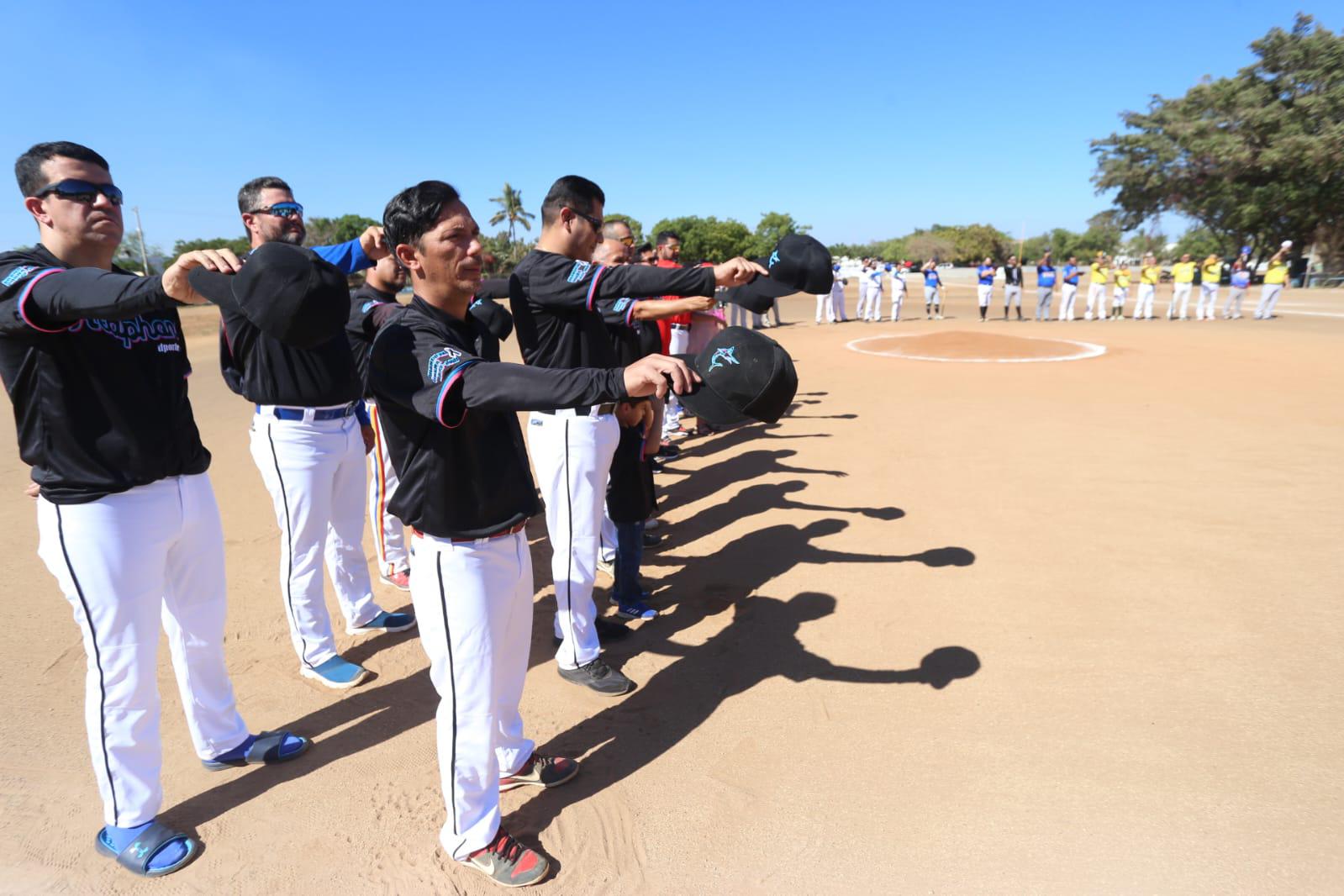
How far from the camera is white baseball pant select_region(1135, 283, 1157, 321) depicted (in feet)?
70.8

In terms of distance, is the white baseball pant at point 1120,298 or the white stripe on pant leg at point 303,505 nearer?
the white stripe on pant leg at point 303,505

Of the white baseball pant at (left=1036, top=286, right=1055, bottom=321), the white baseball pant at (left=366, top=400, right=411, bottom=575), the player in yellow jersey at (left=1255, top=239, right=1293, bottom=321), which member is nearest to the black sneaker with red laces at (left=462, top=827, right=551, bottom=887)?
the white baseball pant at (left=366, top=400, right=411, bottom=575)

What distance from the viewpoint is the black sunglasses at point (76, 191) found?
244 centimetres

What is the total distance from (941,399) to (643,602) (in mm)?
7330

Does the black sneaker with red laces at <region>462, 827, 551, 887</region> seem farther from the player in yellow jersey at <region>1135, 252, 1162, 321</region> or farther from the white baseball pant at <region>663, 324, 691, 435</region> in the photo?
the player in yellow jersey at <region>1135, 252, 1162, 321</region>

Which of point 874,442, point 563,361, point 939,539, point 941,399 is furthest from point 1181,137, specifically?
point 563,361

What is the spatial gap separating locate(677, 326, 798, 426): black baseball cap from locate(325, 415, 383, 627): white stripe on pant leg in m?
2.66

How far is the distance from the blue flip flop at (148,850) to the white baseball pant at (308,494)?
125cm

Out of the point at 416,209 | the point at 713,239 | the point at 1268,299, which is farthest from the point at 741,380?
the point at 713,239

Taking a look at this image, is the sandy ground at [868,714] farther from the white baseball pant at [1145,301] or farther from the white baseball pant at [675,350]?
the white baseball pant at [1145,301]

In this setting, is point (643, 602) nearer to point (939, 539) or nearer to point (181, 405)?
point (939, 539)

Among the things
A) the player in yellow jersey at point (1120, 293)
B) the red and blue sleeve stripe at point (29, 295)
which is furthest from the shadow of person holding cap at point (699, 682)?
the player in yellow jersey at point (1120, 293)

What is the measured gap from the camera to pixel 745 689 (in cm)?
380

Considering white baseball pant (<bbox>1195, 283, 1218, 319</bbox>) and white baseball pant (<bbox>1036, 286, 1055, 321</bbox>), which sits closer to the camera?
white baseball pant (<bbox>1195, 283, 1218, 319</bbox>)
